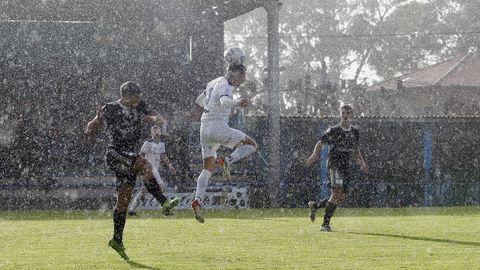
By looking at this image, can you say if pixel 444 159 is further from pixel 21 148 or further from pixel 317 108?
pixel 21 148

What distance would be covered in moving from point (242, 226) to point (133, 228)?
6.50 ft

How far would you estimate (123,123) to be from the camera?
36.1 feet

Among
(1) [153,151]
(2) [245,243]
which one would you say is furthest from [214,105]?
(1) [153,151]

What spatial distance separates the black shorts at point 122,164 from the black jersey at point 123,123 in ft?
0.25

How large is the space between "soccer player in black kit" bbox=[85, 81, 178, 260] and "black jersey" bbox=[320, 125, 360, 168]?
17.2 ft

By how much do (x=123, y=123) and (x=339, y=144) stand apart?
225 inches

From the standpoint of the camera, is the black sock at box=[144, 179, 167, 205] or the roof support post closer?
the black sock at box=[144, 179, 167, 205]

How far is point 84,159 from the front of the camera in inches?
1124

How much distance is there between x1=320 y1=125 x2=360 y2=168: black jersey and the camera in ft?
52.1

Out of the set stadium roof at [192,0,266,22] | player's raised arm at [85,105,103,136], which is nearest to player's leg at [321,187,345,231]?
player's raised arm at [85,105,103,136]

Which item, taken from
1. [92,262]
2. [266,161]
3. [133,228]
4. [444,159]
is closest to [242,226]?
[133,228]

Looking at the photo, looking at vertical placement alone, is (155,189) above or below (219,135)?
below

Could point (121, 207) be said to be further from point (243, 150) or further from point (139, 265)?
point (243, 150)

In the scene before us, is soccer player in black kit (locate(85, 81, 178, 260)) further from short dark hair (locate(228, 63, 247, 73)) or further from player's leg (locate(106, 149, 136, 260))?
short dark hair (locate(228, 63, 247, 73))
